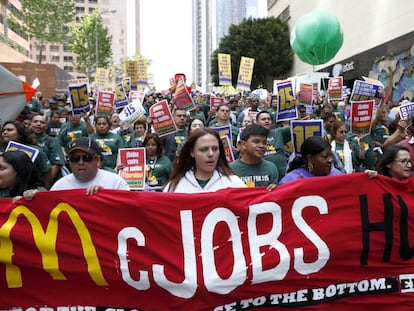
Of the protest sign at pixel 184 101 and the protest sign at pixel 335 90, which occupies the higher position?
the protest sign at pixel 335 90

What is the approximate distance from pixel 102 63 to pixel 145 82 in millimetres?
33183

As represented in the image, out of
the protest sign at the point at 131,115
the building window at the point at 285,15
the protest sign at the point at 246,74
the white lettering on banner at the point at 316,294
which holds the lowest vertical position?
the white lettering on banner at the point at 316,294

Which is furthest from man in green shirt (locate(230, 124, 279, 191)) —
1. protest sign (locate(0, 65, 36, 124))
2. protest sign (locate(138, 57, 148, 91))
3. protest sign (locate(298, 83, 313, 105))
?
protest sign (locate(138, 57, 148, 91))

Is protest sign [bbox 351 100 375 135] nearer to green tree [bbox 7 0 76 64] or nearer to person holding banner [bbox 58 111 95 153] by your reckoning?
person holding banner [bbox 58 111 95 153]

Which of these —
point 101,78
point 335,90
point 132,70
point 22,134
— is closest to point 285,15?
point 101,78

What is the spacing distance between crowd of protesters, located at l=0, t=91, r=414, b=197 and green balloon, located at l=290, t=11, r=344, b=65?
879 cm

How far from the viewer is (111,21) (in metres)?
131

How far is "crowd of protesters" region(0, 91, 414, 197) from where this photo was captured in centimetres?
403

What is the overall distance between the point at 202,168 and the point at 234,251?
759 millimetres

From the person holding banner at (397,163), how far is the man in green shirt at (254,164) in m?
0.96

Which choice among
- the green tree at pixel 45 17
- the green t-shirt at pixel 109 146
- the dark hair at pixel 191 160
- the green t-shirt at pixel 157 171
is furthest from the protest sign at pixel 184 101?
the green tree at pixel 45 17

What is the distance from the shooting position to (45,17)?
3512 centimetres

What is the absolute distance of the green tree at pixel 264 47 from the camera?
46281 mm

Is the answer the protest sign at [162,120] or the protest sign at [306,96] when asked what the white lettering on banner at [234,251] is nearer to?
the protest sign at [162,120]
